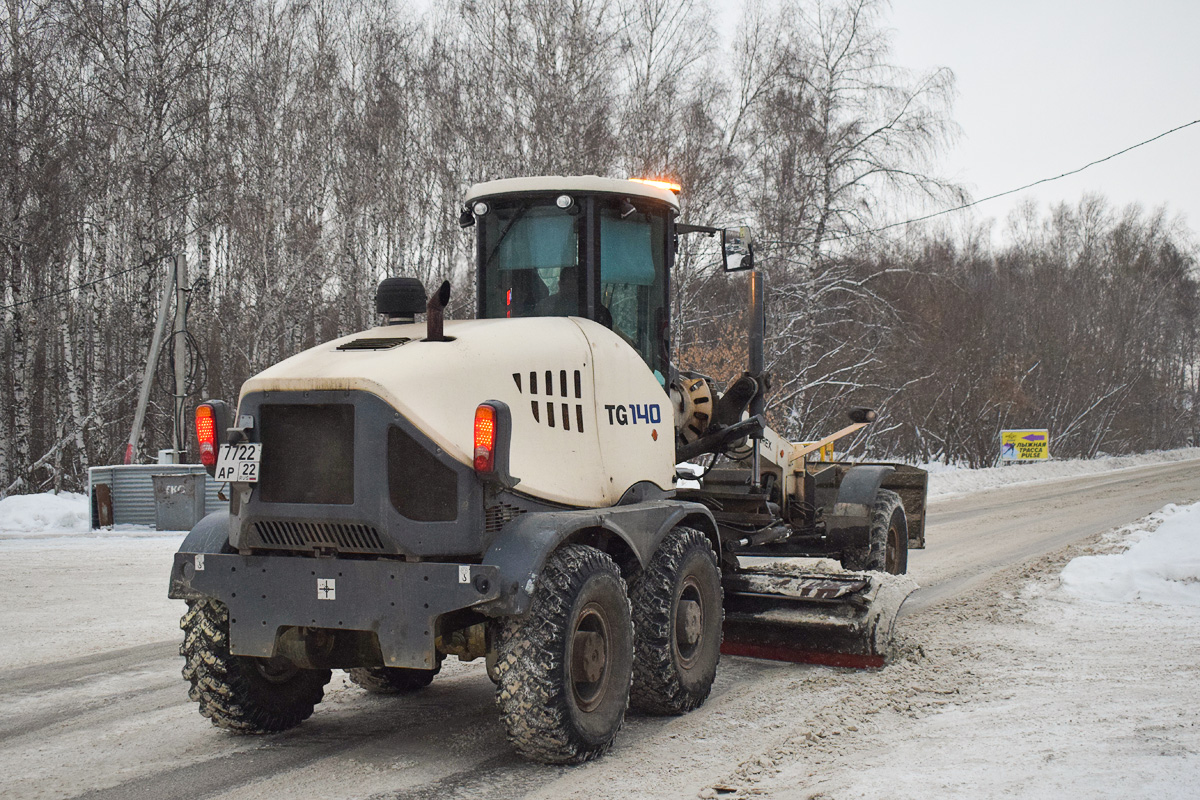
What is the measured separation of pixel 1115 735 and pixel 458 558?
2.95 m

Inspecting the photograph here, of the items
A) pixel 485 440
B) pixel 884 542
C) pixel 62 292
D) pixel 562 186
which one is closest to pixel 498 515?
pixel 485 440

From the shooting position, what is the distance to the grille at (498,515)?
446cm

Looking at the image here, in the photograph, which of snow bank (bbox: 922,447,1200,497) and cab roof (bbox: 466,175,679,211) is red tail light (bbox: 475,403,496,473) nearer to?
cab roof (bbox: 466,175,679,211)

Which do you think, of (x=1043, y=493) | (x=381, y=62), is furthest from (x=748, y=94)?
(x=1043, y=493)

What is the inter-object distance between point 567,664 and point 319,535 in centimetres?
118

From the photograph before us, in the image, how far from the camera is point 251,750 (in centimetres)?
481

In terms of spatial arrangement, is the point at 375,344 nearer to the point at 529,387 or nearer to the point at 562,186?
the point at 529,387

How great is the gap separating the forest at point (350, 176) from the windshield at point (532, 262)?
13667 mm

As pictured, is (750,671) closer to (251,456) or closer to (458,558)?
(458,558)

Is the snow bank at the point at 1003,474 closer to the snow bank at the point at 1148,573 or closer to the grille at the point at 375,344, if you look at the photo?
the snow bank at the point at 1148,573

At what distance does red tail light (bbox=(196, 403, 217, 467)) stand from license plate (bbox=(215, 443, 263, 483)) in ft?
0.50

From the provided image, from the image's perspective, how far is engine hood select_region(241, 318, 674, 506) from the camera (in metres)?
4.38

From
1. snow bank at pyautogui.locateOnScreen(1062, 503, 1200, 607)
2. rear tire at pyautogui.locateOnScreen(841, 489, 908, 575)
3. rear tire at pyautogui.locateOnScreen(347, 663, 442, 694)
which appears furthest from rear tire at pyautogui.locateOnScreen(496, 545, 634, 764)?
snow bank at pyautogui.locateOnScreen(1062, 503, 1200, 607)

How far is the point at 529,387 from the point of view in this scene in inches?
186
